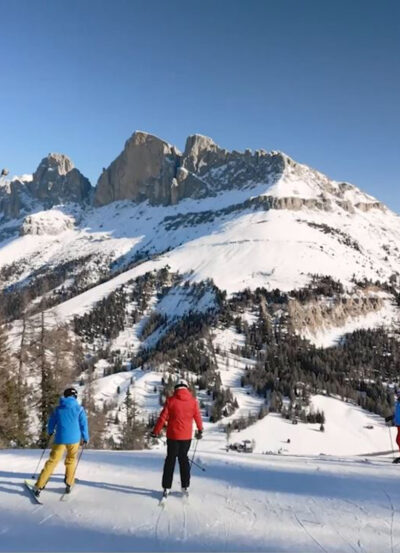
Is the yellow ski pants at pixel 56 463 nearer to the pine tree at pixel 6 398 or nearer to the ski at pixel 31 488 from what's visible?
the ski at pixel 31 488

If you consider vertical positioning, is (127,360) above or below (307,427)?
above

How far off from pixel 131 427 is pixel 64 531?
2256 inches

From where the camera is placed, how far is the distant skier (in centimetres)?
1037

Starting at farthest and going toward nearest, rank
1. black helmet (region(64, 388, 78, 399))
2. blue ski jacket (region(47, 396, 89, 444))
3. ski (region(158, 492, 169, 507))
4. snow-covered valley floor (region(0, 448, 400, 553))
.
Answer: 1. black helmet (region(64, 388, 78, 399))
2. blue ski jacket (region(47, 396, 89, 444))
3. ski (region(158, 492, 169, 507))
4. snow-covered valley floor (region(0, 448, 400, 553))

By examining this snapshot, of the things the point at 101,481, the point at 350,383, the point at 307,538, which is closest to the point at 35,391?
the point at 101,481

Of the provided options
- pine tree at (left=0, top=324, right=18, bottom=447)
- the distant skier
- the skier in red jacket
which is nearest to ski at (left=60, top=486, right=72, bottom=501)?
the distant skier

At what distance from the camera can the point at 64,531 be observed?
856cm

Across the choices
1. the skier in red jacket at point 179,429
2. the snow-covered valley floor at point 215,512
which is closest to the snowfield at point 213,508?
the snow-covered valley floor at point 215,512

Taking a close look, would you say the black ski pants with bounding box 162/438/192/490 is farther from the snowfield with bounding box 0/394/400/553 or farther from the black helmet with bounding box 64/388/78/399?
the black helmet with bounding box 64/388/78/399

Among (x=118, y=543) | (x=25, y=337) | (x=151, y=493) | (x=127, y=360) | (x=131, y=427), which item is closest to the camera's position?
(x=118, y=543)

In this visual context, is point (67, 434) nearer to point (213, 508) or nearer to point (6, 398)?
point (213, 508)

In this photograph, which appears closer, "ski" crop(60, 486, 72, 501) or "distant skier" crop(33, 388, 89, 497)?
"ski" crop(60, 486, 72, 501)

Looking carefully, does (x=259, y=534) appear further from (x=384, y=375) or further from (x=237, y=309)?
(x=237, y=309)

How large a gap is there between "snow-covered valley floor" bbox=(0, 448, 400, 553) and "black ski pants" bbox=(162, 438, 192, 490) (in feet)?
1.42
